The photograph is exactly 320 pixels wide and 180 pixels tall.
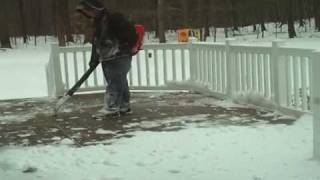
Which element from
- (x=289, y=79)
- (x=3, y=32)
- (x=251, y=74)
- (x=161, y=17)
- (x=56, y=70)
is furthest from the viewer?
(x=3, y=32)

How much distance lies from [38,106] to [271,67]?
433 centimetres

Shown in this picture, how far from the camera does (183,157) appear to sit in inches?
258

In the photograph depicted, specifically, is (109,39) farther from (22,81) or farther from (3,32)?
(3,32)

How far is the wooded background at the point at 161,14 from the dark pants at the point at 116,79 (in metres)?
28.9

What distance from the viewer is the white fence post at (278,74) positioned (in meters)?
8.98

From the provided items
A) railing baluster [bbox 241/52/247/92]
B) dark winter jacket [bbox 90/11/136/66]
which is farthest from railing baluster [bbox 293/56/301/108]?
dark winter jacket [bbox 90/11/136/66]

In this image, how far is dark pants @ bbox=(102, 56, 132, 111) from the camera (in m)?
9.47

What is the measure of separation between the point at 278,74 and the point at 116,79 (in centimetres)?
243

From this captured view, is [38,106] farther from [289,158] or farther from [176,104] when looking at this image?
[289,158]

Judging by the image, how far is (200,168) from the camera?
607cm

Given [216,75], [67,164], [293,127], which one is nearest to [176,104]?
[216,75]

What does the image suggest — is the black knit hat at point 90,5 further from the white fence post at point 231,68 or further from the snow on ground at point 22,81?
the snow on ground at point 22,81

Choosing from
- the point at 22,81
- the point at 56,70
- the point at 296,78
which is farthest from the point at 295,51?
the point at 22,81

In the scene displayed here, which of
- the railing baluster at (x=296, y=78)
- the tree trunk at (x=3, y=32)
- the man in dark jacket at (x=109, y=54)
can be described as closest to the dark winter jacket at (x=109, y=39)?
the man in dark jacket at (x=109, y=54)
